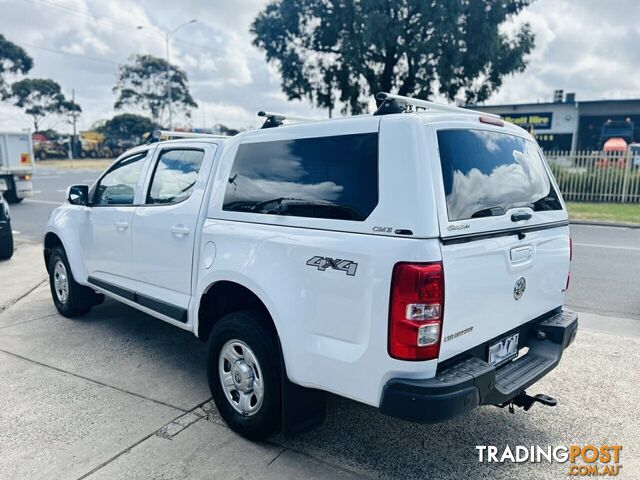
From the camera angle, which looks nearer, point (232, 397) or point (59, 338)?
point (232, 397)

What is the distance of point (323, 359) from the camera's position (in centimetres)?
269

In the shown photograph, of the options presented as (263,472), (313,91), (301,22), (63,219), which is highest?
(301,22)

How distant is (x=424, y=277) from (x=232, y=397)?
1654 mm

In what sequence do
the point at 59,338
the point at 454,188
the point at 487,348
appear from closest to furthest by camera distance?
the point at 454,188, the point at 487,348, the point at 59,338

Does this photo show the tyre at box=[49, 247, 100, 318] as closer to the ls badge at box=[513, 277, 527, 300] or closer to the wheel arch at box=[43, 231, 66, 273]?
the wheel arch at box=[43, 231, 66, 273]

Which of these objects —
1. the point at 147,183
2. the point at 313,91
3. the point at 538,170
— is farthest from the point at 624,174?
the point at 147,183

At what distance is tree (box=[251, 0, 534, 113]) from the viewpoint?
62.4ft

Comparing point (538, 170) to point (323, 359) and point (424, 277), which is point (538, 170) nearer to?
point (424, 277)

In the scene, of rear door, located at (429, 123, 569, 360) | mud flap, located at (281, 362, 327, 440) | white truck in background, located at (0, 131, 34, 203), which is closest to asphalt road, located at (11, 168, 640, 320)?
white truck in background, located at (0, 131, 34, 203)

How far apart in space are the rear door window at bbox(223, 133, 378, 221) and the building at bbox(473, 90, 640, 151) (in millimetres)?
30962

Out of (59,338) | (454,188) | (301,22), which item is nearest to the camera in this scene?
(454,188)

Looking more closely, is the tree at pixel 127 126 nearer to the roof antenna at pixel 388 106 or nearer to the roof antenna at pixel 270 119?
the roof antenna at pixel 270 119

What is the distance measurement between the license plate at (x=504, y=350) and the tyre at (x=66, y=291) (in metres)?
4.18

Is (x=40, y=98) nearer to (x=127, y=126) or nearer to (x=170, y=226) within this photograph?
(x=127, y=126)
